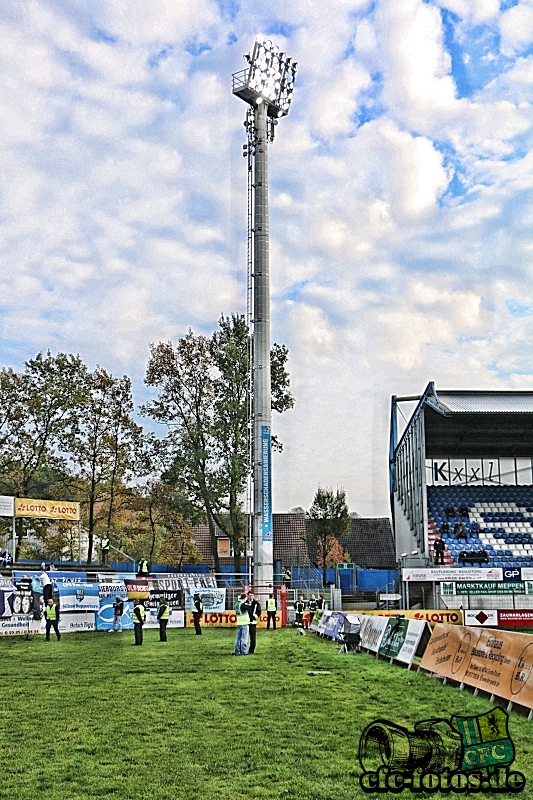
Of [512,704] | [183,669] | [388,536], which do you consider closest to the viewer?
[512,704]

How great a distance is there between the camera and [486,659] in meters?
15.7

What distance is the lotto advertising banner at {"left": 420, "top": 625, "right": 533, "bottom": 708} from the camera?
45.7 ft

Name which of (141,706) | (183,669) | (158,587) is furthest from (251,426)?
(141,706)

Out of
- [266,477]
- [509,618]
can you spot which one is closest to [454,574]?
[509,618]

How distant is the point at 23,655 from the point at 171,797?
17.1 meters

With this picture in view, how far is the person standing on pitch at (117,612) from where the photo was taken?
33.6 m

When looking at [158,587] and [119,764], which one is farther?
[158,587]

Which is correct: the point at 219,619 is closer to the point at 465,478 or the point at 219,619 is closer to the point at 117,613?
the point at 117,613

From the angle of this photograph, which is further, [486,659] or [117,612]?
[117,612]

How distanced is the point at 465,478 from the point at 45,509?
27402 mm

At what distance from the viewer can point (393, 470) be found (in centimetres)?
6106

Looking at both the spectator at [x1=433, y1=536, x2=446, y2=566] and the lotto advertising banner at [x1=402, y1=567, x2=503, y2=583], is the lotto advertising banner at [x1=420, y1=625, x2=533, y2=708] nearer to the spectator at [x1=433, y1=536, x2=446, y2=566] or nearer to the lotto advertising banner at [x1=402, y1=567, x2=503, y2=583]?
the lotto advertising banner at [x1=402, y1=567, x2=503, y2=583]

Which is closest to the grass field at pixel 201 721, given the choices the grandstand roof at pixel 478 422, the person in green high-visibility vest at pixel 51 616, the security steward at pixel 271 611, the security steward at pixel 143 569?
the person in green high-visibility vest at pixel 51 616

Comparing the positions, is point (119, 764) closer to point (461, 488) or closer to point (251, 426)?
point (251, 426)
